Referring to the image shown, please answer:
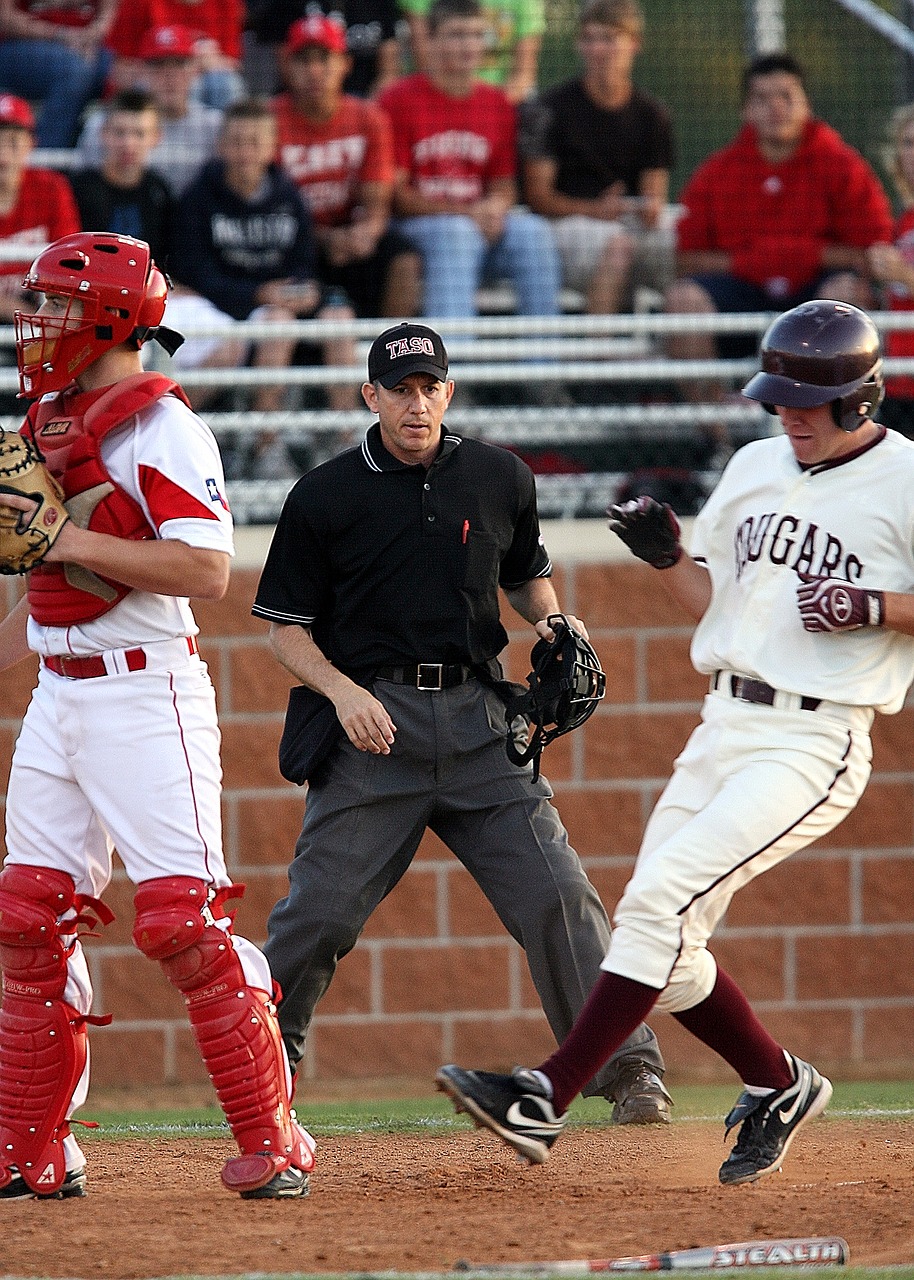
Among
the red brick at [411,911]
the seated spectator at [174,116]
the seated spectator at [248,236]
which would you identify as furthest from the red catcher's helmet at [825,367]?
the seated spectator at [174,116]

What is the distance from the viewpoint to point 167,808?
12.6 feet

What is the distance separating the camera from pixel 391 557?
457 cm

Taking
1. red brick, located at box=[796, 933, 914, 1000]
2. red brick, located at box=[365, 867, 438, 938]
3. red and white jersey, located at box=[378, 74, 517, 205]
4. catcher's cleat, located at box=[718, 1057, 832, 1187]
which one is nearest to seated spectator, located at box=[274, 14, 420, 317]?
red and white jersey, located at box=[378, 74, 517, 205]

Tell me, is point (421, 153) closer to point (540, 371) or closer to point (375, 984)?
point (540, 371)

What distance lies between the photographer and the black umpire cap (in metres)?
4.45

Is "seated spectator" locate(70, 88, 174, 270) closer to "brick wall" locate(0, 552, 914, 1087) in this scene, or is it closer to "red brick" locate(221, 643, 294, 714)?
"brick wall" locate(0, 552, 914, 1087)

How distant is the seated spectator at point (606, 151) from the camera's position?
805 centimetres

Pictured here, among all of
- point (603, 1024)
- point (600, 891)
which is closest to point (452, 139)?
point (600, 891)

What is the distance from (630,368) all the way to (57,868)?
12.4 ft

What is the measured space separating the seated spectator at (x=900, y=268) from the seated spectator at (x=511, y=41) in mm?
1829

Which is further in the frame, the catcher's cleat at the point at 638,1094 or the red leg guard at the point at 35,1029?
the catcher's cleat at the point at 638,1094

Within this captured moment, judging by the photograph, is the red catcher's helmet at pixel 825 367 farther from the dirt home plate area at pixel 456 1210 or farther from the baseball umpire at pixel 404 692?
the dirt home plate area at pixel 456 1210

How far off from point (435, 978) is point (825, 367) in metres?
3.26

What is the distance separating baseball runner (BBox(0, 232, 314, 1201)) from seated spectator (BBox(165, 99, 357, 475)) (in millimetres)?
3479
